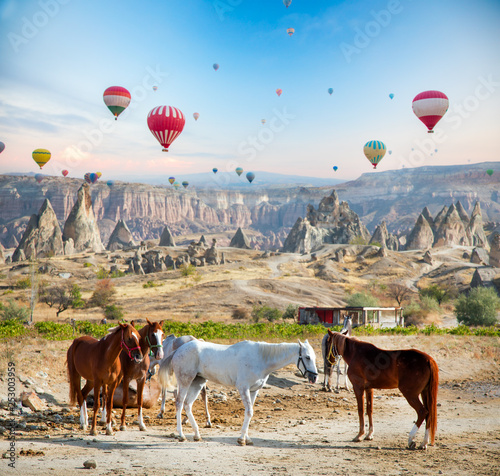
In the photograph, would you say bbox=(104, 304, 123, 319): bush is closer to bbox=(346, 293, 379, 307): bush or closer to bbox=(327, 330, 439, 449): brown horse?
bbox=(346, 293, 379, 307): bush

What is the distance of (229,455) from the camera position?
31.4 ft

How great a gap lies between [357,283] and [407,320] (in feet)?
103

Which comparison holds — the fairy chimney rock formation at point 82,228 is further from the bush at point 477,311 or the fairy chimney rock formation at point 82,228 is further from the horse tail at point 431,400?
the horse tail at point 431,400

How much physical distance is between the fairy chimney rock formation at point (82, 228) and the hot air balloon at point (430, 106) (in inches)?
4068

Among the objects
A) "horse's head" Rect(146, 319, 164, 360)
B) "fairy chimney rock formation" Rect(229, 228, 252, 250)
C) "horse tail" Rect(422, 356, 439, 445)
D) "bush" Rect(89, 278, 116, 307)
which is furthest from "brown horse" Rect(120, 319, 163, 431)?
"fairy chimney rock formation" Rect(229, 228, 252, 250)

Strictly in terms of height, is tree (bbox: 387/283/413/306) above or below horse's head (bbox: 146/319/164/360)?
below

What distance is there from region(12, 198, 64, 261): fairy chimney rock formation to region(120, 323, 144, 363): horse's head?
372 ft

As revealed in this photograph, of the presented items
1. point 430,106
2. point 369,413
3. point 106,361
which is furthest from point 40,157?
point 369,413

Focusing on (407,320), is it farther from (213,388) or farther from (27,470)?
(27,470)

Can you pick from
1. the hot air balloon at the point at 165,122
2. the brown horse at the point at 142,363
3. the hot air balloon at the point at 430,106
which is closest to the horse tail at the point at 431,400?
the brown horse at the point at 142,363

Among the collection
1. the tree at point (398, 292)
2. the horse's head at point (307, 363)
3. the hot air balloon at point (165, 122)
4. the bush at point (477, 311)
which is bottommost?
the tree at point (398, 292)

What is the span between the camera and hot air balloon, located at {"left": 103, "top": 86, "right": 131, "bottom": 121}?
53.5 meters

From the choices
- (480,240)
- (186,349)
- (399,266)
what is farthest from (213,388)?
(480,240)

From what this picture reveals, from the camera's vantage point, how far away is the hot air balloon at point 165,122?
147 ft
